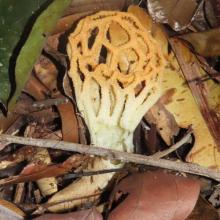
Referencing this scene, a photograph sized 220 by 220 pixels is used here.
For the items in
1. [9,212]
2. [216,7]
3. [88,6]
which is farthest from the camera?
[216,7]

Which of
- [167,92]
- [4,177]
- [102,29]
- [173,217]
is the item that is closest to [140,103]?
[167,92]

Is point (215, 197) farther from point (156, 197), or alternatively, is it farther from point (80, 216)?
point (80, 216)

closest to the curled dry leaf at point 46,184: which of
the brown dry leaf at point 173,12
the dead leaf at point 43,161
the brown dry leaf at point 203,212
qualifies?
the dead leaf at point 43,161

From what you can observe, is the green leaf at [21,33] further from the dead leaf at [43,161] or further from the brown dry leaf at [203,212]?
the brown dry leaf at [203,212]

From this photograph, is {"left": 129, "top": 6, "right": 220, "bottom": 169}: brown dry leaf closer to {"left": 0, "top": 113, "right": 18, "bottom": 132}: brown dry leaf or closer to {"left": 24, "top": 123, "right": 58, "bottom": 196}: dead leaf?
{"left": 24, "top": 123, "right": 58, "bottom": 196}: dead leaf

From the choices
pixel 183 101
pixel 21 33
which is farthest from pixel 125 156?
pixel 21 33

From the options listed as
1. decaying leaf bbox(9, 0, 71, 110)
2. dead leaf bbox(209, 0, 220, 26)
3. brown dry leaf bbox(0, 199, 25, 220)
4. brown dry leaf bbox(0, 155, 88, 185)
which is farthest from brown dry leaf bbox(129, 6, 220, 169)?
brown dry leaf bbox(0, 199, 25, 220)
